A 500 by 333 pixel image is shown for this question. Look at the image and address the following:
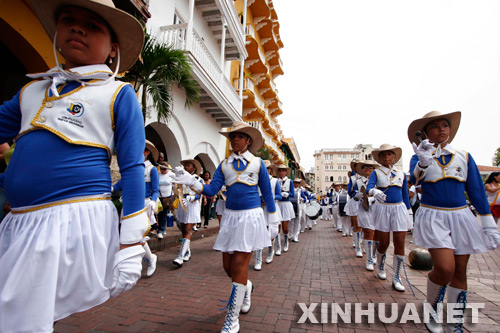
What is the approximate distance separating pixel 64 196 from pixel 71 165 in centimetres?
16

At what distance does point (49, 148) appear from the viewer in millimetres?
1337

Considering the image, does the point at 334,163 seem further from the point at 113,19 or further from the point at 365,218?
the point at 113,19

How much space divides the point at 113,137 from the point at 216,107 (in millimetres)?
11568

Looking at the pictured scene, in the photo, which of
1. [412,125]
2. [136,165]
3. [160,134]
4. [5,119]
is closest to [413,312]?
[412,125]

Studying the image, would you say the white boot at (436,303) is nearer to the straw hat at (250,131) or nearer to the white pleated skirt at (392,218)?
the white pleated skirt at (392,218)

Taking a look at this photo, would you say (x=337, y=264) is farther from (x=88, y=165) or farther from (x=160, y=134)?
(x=160, y=134)

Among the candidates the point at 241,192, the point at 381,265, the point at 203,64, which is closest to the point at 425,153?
the point at 241,192

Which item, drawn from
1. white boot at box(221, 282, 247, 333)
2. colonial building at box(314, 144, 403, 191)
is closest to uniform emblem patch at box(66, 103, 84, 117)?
white boot at box(221, 282, 247, 333)

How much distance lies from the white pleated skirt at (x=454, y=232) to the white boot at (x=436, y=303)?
0.43m

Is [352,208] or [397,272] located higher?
[352,208]

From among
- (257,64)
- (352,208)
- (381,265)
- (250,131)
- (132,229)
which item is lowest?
(381,265)

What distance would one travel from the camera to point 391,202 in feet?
15.4

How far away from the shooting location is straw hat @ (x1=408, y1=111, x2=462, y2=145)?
3.10m

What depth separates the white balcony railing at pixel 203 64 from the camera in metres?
9.27
